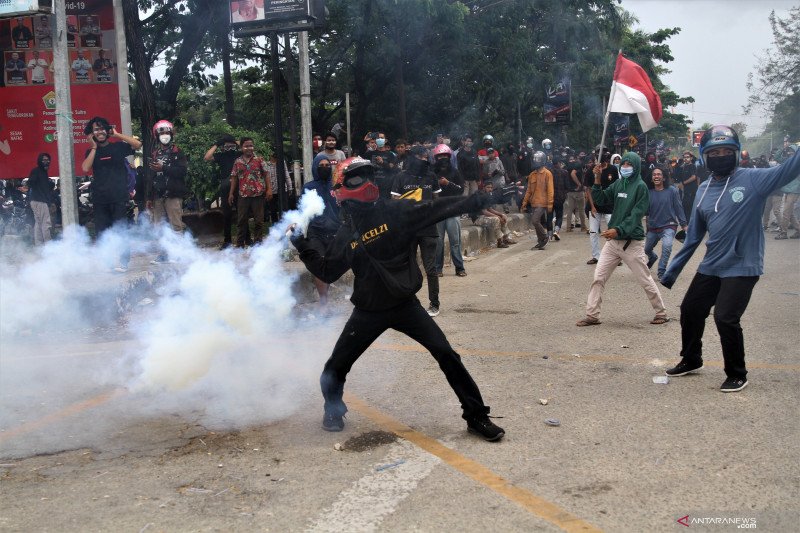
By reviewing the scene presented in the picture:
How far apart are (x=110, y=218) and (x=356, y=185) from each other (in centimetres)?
567

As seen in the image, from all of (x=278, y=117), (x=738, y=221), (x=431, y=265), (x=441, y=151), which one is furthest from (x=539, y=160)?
(x=738, y=221)

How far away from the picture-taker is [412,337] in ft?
16.8

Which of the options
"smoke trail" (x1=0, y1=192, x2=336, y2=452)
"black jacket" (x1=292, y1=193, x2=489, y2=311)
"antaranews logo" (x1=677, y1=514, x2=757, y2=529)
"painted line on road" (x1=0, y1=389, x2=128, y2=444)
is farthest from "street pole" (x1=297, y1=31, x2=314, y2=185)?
"antaranews logo" (x1=677, y1=514, x2=757, y2=529)

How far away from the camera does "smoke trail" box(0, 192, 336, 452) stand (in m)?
5.77

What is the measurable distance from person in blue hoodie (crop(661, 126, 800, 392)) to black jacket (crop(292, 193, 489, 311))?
7.53ft

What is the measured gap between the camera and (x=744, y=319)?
8.64 meters

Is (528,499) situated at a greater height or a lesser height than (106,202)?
lesser

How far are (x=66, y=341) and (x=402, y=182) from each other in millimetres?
4067

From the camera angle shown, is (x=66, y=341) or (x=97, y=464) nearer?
(x=97, y=464)

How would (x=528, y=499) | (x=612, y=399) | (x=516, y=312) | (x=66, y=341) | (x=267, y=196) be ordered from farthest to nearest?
(x=267, y=196), (x=516, y=312), (x=66, y=341), (x=612, y=399), (x=528, y=499)

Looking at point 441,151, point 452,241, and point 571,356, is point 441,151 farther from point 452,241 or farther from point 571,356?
point 571,356

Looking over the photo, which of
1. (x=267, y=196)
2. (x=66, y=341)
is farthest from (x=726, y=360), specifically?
(x=267, y=196)

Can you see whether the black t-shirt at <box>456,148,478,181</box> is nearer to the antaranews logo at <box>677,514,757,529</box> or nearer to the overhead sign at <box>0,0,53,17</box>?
the overhead sign at <box>0,0,53,17</box>

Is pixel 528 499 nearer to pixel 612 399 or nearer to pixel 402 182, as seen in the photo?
pixel 612 399
